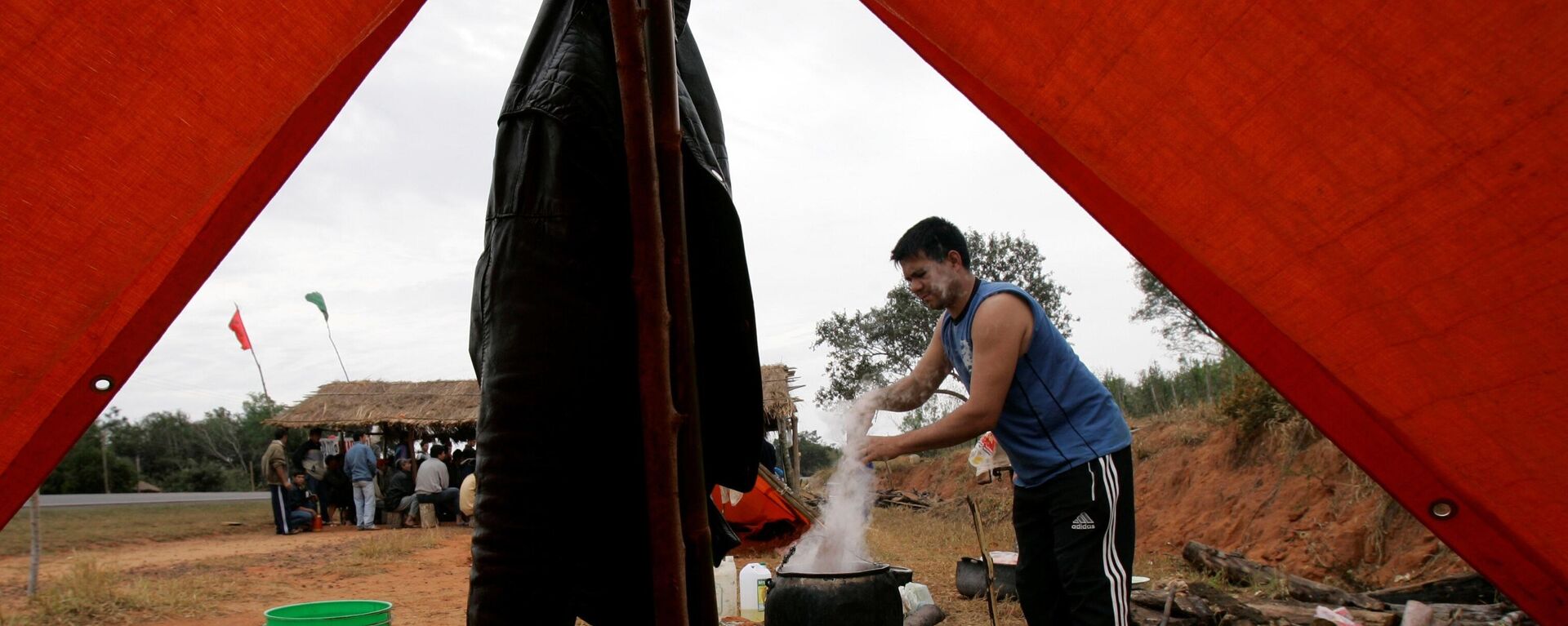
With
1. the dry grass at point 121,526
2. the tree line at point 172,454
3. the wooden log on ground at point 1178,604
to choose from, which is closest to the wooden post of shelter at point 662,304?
the wooden log on ground at point 1178,604

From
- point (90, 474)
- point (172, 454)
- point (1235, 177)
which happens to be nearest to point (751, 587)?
point (1235, 177)

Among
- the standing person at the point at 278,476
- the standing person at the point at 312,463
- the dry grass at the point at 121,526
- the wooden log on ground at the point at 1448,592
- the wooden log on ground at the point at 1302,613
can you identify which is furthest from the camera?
the standing person at the point at 312,463

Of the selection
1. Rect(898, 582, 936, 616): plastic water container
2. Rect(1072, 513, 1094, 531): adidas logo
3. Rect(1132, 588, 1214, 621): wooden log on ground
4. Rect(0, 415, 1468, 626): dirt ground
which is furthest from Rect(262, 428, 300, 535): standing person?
Rect(1072, 513, 1094, 531): adidas logo

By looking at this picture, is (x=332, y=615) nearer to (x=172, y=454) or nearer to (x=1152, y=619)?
(x=1152, y=619)

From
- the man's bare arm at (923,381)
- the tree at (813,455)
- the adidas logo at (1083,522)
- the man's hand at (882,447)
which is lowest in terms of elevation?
the tree at (813,455)

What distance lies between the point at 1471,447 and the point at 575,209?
156cm

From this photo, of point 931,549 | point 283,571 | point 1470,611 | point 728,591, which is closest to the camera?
point 1470,611

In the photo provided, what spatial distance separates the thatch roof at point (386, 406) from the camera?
62.2ft

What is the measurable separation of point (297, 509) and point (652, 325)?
15.7 m

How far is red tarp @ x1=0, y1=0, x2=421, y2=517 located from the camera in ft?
4.53

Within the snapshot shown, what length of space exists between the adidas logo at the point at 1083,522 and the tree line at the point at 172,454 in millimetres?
44102

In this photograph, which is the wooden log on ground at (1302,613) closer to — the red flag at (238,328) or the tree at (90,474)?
the red flag at (238,328)

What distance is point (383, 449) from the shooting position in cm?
2017

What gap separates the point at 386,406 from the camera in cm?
1977
